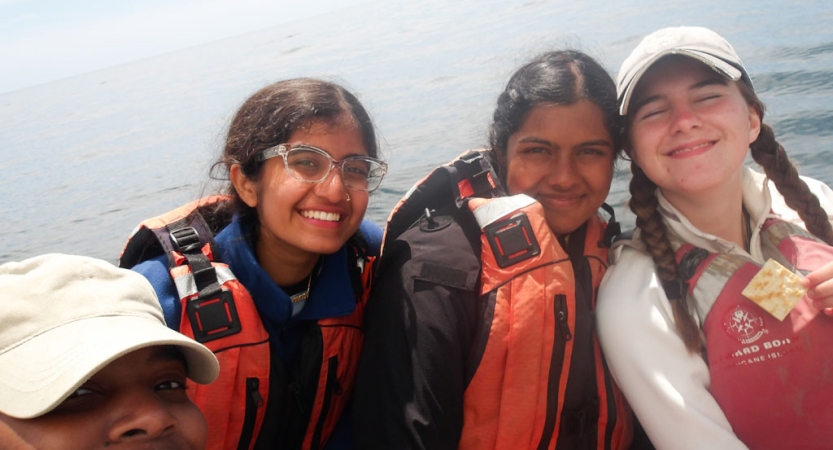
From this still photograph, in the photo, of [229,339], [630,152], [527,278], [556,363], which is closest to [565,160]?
[630,152]

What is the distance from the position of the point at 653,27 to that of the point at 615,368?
42.1 ft

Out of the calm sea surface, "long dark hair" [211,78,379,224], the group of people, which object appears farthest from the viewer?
the calm sea surface

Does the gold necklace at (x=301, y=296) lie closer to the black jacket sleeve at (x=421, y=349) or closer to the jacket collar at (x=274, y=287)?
the jacket collar at (x=274, y=287)

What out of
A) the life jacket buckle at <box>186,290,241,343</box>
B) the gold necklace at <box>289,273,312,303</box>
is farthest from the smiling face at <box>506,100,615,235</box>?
the life jacket buckle at <box>186,290,241,343</box>

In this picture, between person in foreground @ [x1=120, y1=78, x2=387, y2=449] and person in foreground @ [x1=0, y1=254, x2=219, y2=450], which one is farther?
person in foreground @ [x1=120, y1=78, x2=387, y2=449]

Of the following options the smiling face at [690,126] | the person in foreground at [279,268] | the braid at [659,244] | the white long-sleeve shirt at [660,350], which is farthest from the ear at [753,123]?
the person in foreground at [279,268]

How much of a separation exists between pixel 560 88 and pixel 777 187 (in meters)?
0.85

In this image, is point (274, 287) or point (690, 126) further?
point (274, 287)

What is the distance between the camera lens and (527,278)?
2.04m

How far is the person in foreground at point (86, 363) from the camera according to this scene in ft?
3.78

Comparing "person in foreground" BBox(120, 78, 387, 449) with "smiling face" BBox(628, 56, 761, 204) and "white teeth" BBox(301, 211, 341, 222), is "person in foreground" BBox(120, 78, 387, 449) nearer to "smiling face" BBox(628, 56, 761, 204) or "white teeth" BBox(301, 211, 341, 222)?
"white teeth" BBox(301, 211, 341, 222)

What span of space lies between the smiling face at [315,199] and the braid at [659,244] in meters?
0.99

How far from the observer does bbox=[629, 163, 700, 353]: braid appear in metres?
1.95

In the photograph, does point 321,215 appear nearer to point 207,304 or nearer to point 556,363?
point 207,304
